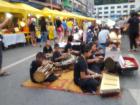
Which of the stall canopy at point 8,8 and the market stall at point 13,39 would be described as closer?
the market stall at point 13,39

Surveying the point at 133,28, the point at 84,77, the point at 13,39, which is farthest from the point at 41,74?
the point at 13,39

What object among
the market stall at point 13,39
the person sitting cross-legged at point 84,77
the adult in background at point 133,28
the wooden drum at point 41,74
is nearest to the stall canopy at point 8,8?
the market stall at point 13,39

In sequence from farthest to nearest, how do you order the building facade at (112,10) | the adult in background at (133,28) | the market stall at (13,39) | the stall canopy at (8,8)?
the building facade at (112,10), the stall canopy at (8,8), the market stall at (13,39), the adult in background at (133,28)

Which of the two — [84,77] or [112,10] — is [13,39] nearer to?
[84,77]

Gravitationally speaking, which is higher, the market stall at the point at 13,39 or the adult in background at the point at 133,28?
the adult in background at the point at 133,28

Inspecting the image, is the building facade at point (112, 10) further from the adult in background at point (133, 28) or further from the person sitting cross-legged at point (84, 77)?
the person sitting cross-legged at point (84, 77)

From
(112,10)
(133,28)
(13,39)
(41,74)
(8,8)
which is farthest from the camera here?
(112,10)

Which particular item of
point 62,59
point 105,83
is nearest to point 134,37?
point 62,59

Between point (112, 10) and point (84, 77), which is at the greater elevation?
point (112, 10)

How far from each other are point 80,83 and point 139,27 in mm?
9756

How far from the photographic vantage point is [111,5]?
144 meters

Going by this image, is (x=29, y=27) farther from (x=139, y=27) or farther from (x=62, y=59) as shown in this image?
(x=62, y=59)

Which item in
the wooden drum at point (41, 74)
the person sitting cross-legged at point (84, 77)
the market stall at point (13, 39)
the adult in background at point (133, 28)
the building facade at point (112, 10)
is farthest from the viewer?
the building facade at point (112, 10)

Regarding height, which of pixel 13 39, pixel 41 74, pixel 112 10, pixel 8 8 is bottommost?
pixel 41 74
